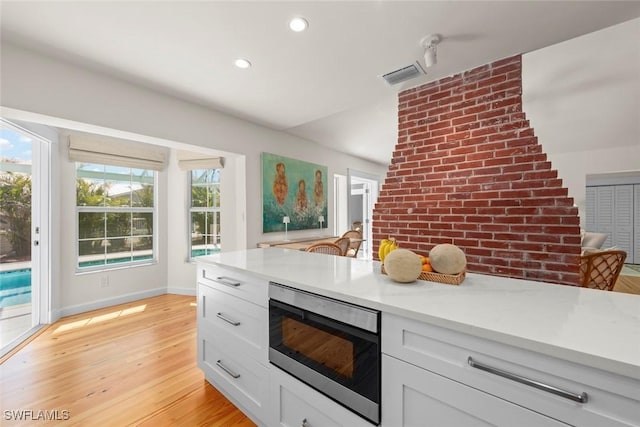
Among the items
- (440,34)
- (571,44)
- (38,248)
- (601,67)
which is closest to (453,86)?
(440,34)

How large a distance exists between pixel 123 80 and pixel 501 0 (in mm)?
2816

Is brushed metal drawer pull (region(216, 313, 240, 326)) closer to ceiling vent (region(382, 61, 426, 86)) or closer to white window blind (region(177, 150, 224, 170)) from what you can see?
ceiling vent (region(382, 61, 426, 86))

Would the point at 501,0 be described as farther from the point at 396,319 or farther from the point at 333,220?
the point at 333,220

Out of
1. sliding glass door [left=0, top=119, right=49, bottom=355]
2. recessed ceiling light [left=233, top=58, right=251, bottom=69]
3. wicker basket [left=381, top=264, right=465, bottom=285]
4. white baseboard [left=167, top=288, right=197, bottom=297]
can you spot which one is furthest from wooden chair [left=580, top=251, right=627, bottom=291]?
sliding glass door [left=0, top=119, right=49, bottom=355]

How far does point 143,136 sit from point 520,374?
3026 millimetres

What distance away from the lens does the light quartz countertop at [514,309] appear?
669 millimetres

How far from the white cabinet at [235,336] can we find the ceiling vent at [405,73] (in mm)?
1807

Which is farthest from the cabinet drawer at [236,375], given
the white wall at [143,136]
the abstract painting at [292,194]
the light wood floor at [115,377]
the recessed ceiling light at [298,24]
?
the recessed ceiling light at [298,24]

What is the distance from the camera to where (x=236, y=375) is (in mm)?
1645

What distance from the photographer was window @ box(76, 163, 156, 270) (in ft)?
11.1

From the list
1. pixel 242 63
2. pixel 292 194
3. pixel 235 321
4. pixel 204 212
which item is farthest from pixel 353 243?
pixel 242 63

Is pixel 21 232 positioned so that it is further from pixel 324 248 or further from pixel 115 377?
pixel 324 248

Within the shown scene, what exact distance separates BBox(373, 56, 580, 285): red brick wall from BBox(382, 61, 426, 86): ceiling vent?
1.68ft

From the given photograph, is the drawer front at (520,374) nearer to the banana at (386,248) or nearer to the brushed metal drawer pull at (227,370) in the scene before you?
the banana at (386,248)
